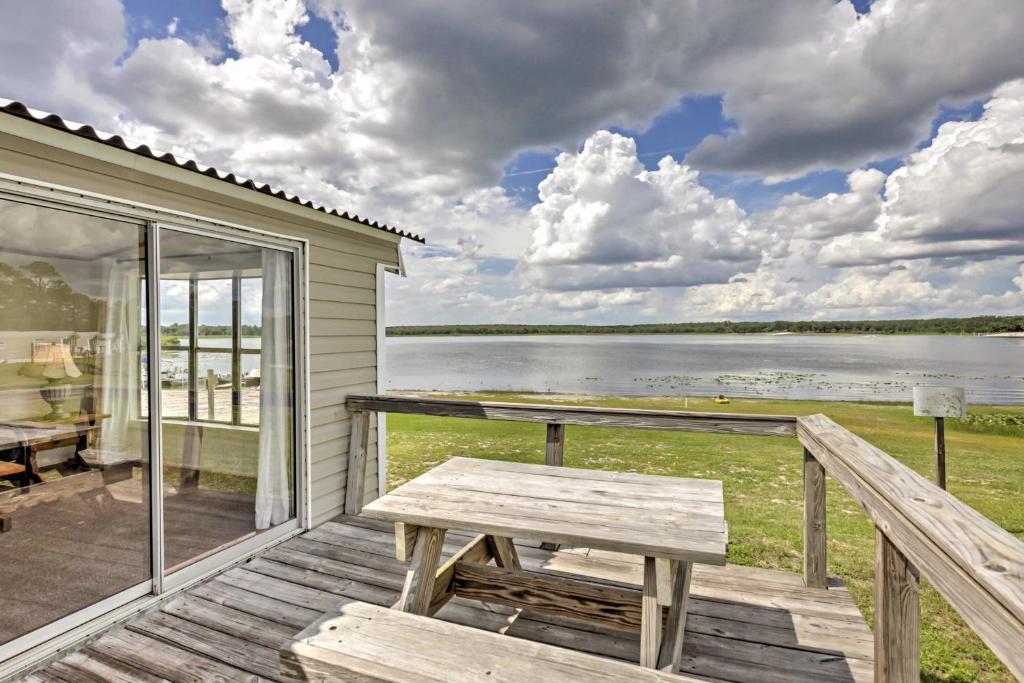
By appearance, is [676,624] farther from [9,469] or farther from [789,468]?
[789,468]

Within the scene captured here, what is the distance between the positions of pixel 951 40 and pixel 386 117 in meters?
9.42

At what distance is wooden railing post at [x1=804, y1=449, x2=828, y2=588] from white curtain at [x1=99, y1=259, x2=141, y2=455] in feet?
11.3

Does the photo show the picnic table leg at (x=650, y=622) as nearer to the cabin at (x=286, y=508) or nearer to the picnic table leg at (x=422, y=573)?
the cabin at (x=286, y=508)

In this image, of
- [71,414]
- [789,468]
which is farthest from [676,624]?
[789,468]

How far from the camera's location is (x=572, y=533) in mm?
1747

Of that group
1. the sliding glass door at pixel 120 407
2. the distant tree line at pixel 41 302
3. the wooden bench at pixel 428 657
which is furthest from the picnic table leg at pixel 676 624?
the distant tree line at pixel 41 302

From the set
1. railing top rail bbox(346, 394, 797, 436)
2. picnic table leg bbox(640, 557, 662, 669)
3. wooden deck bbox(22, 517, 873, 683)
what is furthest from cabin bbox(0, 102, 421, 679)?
picnic table leg bbox(640, 557, 662, 669)

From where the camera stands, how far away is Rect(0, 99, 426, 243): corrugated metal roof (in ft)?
6.39

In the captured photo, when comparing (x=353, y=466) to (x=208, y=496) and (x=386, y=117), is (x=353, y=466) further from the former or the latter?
(x=386, y=117)

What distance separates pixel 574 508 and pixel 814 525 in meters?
1.54

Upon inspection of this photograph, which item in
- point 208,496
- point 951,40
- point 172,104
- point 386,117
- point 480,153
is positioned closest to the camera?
point 208,496

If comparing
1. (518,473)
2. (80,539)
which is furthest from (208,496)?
(518,473)

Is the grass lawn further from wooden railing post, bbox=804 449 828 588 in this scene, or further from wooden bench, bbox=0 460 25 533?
wooden bench, bbox=0 460 25 533

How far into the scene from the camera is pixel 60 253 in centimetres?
267
